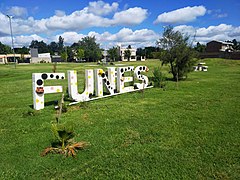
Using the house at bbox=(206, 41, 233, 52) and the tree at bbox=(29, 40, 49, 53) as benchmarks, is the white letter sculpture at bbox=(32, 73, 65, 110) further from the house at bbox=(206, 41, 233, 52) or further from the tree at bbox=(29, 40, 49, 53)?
the tree at bbox=(29, 40, 49, 53)

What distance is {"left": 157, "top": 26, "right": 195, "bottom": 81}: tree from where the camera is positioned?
17781mm

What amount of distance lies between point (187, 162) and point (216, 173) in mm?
537

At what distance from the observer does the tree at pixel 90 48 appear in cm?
8568

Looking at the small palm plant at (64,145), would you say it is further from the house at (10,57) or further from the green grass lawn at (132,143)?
the house at (10,57)

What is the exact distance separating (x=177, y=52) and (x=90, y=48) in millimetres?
78402

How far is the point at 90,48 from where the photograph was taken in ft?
304

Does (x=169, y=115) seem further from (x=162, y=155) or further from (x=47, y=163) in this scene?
(x=47, y=163)

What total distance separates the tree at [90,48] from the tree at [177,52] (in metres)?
67.0

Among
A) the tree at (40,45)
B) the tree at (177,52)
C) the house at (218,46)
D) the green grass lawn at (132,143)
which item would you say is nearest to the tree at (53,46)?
the tree at (40,45)

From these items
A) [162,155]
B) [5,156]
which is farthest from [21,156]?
[162,155]

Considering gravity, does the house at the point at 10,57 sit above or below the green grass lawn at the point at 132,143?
above

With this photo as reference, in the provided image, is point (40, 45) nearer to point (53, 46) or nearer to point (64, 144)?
point (53, 46)

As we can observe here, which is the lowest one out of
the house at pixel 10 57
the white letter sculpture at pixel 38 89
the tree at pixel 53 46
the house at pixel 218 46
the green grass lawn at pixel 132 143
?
the green grass lawn at pixel 132 143

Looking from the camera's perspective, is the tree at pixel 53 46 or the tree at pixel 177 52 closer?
the tree at pixel 177 52
